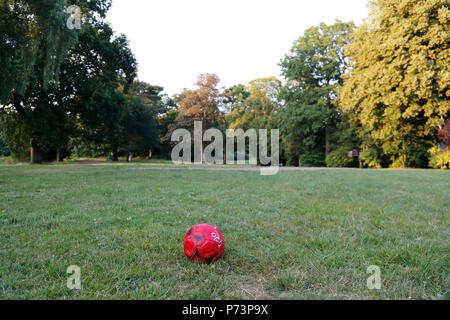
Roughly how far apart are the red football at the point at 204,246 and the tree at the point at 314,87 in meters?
25.7

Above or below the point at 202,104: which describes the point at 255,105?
above

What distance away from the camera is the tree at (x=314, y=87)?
27094mm

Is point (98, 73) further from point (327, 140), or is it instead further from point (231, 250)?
point (327, 140)

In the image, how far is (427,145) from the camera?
23.2 metres

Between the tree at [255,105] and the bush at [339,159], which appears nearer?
the bush at [339,159]

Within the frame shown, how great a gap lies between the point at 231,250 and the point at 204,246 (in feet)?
1.53

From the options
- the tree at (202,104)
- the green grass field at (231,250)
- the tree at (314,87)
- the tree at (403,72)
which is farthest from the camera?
the tree at (202,104)

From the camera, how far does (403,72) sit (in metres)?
18.2

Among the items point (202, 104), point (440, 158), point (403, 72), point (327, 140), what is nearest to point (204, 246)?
point (403, 72)

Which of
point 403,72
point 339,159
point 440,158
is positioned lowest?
point 339,159

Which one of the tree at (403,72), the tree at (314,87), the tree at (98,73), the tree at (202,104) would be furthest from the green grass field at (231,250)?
the tree at (202,104)

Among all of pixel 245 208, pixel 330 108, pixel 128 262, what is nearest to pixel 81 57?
pixel 245 208

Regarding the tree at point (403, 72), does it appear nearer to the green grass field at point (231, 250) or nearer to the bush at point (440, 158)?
the bush at point (440, 158)
